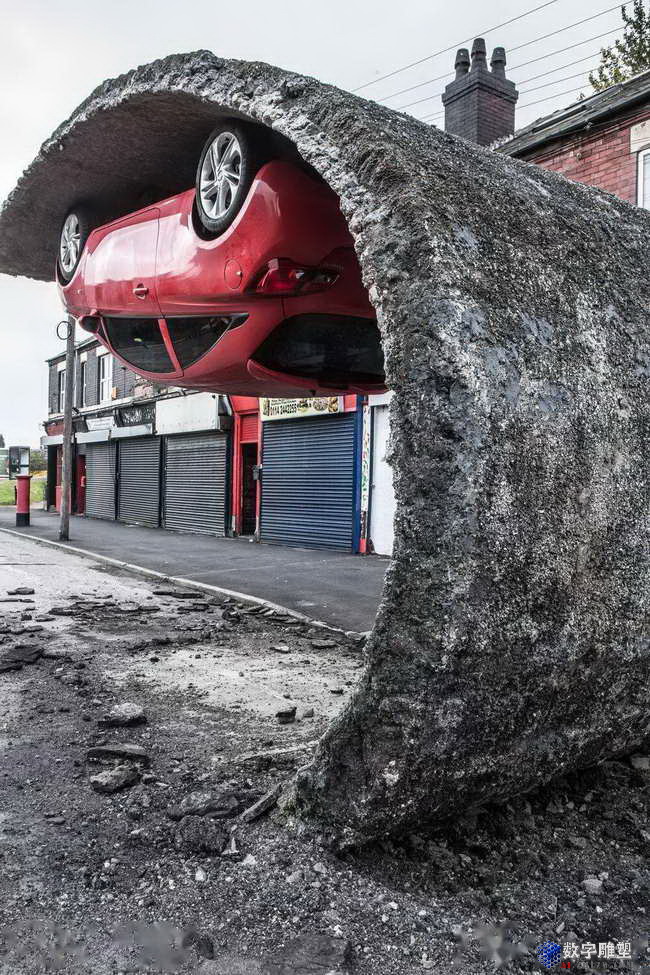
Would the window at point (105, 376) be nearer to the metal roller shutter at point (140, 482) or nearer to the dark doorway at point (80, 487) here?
the dark doorway at point (80, 487)

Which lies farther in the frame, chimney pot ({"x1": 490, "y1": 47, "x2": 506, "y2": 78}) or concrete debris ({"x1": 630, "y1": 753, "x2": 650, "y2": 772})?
chimney pot ({"x1": 490, "y1": 47, "x2": 506, "y2": 78})

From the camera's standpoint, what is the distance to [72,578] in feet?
31.7

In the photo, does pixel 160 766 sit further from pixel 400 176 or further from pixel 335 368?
pixel 335 368

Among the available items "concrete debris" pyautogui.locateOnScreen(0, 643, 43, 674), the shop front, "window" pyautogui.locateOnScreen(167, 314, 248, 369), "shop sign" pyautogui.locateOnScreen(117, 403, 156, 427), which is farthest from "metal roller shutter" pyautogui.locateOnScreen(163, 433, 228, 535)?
"window" pyautogui.locateOnScreen(167, 314, 248, 369)

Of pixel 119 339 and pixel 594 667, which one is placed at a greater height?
pixel 119 339

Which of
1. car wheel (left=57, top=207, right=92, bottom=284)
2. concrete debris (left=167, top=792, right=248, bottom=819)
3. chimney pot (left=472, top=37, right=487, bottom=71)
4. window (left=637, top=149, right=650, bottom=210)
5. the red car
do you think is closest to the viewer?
concrete debris (left=167, top=792, right=248, bottom=819)

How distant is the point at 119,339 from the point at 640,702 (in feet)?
13.4

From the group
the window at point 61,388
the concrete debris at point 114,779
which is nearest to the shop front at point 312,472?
the concrete debris at point 114,779

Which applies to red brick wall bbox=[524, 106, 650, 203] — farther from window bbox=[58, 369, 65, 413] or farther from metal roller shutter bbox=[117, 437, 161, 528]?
window bbox=[58, 369, 65, 413]

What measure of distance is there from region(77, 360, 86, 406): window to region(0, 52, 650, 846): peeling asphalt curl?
29.3 meters

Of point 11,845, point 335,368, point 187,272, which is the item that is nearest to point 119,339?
point 187,272

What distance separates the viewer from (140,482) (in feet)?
78.7

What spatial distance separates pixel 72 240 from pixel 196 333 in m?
1.32

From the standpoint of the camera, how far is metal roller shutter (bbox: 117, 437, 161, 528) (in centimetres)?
2302
